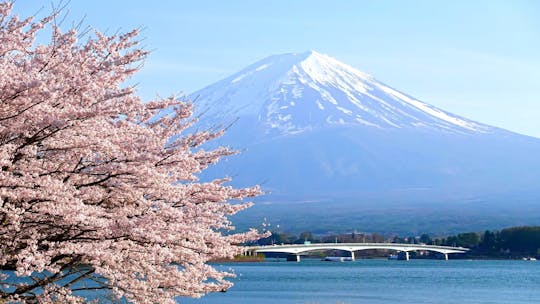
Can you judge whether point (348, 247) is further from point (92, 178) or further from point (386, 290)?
point (92, 178)

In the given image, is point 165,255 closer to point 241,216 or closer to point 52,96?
point 52,96

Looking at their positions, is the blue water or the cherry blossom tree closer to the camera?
the cherry blossom tree

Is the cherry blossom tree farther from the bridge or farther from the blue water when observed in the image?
the bridge

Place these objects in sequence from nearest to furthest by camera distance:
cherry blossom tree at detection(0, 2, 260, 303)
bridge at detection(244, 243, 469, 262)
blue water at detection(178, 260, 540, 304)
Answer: cherry blossom tree at detection(0, 2, 260, 303) → blue water at detection(178, 260, 540, 304) → bridge at detection(244, 243, 469, 262)

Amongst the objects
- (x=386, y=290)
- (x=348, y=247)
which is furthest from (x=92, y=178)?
(x=348, y=247)

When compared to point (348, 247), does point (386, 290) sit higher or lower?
lower

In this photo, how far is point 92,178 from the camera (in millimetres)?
9016

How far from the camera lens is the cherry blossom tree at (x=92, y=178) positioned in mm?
8148

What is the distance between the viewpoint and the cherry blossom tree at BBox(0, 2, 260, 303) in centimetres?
815

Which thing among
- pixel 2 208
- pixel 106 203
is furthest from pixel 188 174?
pixel 2 208

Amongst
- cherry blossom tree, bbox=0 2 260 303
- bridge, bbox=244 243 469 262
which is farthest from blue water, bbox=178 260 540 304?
cherry blossom tree, bbox=0 2 260 303

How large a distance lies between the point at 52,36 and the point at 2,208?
8.01ft

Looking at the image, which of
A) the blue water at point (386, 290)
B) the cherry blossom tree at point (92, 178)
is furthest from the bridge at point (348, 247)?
the cherry blossom tree at point (92, 178)

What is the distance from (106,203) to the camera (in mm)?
9391
